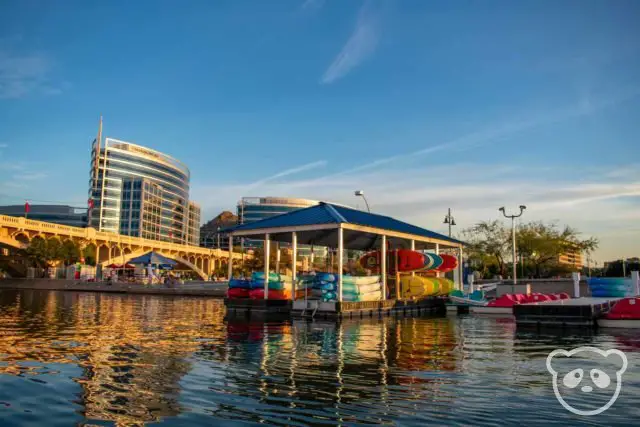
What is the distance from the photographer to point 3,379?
11.8 metres

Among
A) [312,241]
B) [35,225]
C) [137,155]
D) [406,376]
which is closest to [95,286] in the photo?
[35,225]

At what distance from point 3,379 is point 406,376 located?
31.0 feet

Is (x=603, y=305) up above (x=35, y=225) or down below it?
below

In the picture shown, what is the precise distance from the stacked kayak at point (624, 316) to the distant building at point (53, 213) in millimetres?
191701

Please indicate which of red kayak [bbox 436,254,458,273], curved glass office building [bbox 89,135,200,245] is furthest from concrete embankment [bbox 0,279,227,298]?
curved glass office building [bbox 89,135,200,245]

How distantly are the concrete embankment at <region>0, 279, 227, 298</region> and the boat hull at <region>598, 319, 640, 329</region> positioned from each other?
161 feet

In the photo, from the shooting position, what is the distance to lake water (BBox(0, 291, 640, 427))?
8.95 metres

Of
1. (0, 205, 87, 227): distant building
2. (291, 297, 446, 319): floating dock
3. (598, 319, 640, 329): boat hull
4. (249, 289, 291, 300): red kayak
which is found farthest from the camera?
(0, 205, 87, 227): distant building

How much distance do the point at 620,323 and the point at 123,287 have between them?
2564 inches

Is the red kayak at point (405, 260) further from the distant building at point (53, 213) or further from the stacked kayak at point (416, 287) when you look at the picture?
the distant building at point (53, 213)

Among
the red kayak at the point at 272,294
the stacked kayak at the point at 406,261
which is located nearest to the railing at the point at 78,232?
the red kayak at the point at 272,294

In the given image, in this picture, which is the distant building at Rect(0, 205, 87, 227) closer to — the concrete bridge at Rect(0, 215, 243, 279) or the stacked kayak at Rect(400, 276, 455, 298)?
the concrete bridge at Rect(0, 215, 243, 279)

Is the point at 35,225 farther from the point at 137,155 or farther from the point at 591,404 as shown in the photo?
the point at 591,404

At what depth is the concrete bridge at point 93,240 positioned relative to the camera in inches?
3413
